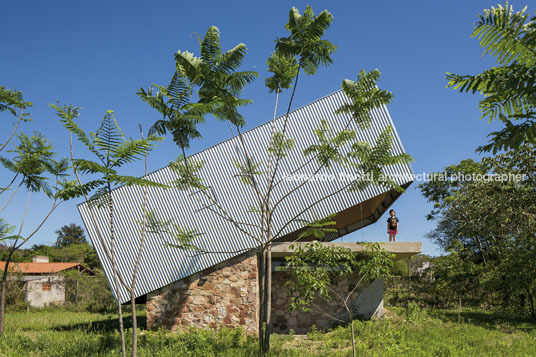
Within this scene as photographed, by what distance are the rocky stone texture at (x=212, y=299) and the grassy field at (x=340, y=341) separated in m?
0.58

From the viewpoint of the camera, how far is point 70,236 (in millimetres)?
55312

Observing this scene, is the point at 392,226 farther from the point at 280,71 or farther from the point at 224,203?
the point at 280,71

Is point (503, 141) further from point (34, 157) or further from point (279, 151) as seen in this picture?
point (34, 157)

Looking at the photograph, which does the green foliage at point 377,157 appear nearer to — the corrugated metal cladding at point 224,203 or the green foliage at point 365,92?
the green foliage at point 365,92

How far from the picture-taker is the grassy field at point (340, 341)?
8.71m

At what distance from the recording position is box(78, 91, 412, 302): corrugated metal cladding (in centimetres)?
1283

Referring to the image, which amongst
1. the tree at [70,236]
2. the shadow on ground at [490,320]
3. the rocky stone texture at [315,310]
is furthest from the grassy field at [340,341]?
the tree at [70,236]

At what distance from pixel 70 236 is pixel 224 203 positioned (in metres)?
50.9

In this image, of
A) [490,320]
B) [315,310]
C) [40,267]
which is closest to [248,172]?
[315,310]

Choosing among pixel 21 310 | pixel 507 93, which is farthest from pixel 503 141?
pixel 21 310

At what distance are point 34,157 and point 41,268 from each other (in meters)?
22.2

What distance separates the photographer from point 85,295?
22344 millimetres

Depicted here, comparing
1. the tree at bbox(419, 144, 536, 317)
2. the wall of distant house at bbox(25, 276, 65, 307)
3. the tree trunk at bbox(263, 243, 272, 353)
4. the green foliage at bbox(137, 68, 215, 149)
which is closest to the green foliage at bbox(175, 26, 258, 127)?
the green foliage at bbox(137, 68, 215, 149)

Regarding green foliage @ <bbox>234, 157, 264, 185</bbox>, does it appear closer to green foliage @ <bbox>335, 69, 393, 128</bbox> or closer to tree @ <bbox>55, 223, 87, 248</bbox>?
green foliage @ <bbox>335, 69, 393, 128</bbox>
